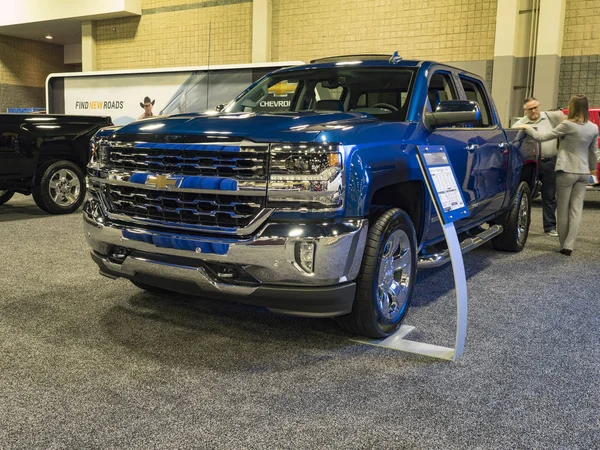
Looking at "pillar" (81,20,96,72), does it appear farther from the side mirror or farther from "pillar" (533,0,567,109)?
the side mirror

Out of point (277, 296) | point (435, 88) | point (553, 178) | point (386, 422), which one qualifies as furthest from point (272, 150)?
point (553, 178)

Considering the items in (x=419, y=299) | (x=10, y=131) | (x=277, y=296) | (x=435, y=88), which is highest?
(x=435, y=88)

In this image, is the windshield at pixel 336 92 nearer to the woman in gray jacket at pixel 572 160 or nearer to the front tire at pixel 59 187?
the woman in gray jacket at pixel 572 160

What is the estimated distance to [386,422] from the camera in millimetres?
2635

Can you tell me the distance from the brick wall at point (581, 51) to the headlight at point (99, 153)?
38.5ft

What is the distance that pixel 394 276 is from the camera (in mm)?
3744

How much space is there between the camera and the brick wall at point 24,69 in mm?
23922

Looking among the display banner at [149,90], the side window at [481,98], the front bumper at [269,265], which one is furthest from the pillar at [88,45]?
the front bumper at [269,265]

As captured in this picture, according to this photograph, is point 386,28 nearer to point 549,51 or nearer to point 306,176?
point 549,51

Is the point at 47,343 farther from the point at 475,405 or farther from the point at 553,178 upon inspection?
the point at 553,178

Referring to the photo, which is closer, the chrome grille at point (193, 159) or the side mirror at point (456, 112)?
the chrome grille at point (193, 159)

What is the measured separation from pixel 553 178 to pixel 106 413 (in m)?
6.90

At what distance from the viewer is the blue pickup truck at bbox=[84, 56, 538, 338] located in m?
3.11

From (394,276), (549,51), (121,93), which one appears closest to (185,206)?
(394,276)
